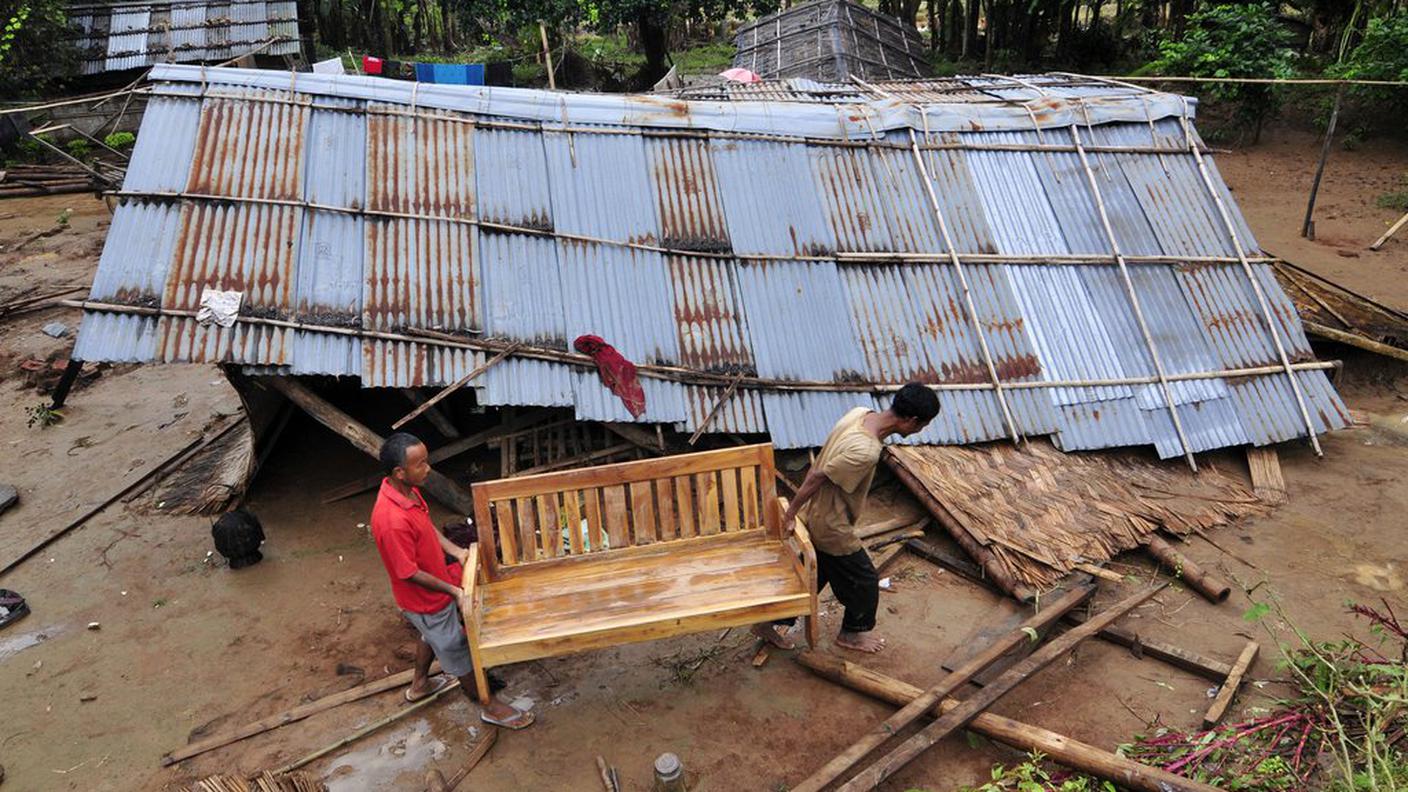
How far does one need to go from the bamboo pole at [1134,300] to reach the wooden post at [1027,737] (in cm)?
386

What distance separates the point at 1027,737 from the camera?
4543 millimetres

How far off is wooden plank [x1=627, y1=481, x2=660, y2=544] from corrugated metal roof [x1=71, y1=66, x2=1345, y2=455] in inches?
60.9

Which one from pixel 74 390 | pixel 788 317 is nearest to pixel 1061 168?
pixel 788 317

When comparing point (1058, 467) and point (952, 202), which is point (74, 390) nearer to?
point (952, 202)

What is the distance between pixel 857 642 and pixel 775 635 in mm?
542

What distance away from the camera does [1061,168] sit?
28.3 feet

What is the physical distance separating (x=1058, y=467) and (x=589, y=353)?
162 inches

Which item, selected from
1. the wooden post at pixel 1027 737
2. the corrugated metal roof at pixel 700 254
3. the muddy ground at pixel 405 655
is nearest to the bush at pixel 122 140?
the muddy ground at pixel 405 655

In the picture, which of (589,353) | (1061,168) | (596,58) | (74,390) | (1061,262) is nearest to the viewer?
(589,353)

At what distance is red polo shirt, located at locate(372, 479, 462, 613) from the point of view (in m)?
4.33

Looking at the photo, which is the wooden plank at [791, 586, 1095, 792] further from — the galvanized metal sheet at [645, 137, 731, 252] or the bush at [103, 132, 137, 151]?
the bush at [103, 132, 137, 151]

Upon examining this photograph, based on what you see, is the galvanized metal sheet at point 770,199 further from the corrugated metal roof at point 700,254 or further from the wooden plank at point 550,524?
the wooden plank at point 550,524

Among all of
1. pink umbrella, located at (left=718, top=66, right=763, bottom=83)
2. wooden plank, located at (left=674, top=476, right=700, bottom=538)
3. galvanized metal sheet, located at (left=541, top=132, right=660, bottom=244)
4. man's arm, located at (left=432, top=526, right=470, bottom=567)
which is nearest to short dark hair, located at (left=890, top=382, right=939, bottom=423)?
wooden plank, located at (left=674, top=476, right=700, bottom=538)

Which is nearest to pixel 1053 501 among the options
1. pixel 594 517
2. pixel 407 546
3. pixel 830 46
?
pixel 594 517
